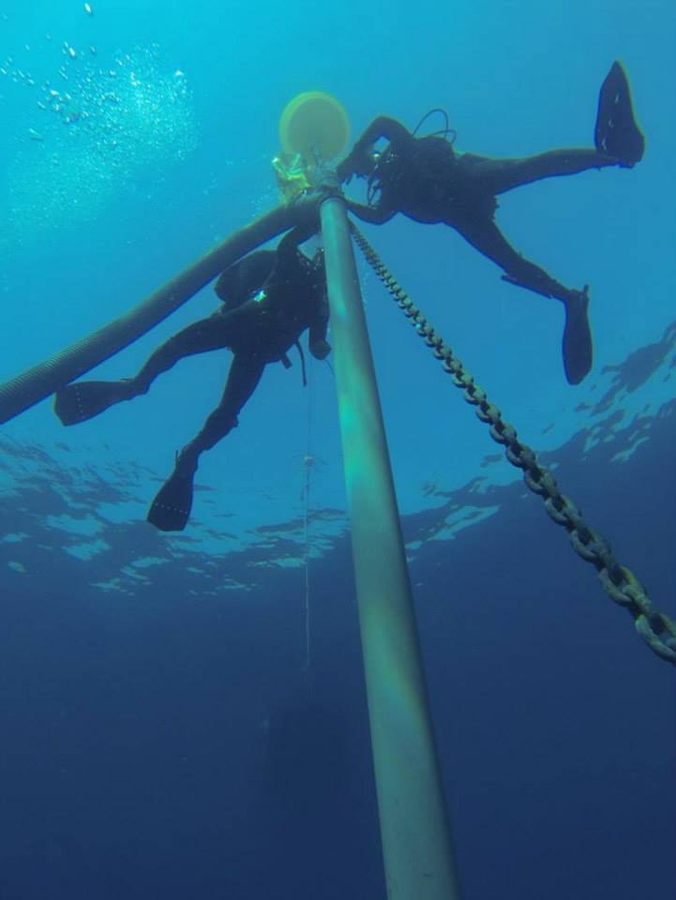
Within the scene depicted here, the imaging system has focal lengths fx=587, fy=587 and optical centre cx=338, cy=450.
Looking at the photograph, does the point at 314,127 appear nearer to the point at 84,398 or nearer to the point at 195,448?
the point at 195,448

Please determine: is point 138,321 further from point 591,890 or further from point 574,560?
point 591,890

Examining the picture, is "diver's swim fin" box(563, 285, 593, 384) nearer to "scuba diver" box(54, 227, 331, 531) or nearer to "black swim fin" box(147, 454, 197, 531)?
"scuba diver" box(54, 227, 331, 531)

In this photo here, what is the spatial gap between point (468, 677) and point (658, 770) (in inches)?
449

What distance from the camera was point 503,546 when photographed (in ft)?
80.2

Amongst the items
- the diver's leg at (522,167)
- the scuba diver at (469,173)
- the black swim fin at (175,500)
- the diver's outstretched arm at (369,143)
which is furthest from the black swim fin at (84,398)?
the diver's leg at (522,167)

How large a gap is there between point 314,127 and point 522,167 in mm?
4564

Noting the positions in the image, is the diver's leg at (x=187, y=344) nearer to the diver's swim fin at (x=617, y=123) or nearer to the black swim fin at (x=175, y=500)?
the black swim fin at (x=175, y=500)

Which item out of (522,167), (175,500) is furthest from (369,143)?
(175,500)

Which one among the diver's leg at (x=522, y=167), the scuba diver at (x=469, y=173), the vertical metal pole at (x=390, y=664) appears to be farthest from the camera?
the diver's leg at (x=522, y=167)

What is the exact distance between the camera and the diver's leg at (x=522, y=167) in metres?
6.31

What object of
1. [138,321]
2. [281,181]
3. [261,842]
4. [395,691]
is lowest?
[395,691]

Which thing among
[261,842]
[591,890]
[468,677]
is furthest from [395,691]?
[591,890]

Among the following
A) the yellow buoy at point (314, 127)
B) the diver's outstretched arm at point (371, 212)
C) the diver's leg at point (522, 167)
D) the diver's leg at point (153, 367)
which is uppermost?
the yellow buoy at point (314, 127)

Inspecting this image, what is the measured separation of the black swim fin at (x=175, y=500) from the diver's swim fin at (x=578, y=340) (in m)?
4.69
